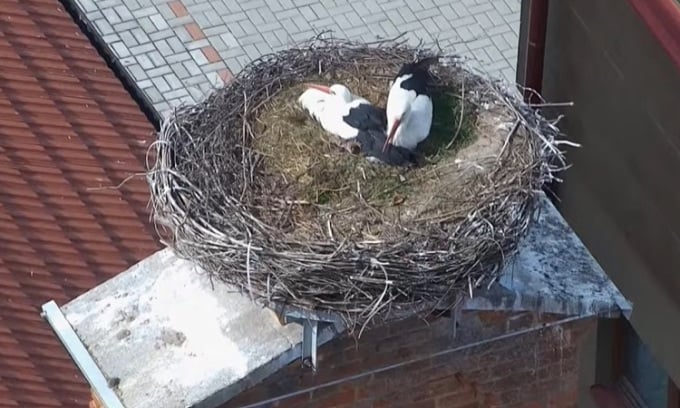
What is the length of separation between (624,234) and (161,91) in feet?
15.6

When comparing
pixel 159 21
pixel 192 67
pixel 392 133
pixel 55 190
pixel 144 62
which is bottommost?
pixel 55 190

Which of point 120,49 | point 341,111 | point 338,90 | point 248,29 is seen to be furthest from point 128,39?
point 341,111

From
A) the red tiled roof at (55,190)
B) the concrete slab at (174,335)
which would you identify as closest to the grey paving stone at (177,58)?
the red tiled roof at (55,190)

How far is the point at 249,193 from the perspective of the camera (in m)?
4.28

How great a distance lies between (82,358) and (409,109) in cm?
119

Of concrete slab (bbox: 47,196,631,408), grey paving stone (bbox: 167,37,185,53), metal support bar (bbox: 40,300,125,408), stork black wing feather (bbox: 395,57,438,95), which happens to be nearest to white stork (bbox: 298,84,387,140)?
stork black wing feather (bbox: 395,57,438,95)

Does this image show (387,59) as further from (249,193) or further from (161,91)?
(161,91)

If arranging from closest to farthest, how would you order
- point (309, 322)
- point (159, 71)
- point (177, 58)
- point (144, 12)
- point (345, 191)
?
point (309, 322) < point (345, 191) < point (159, 71) < point (177, 58) < point (144, 12)

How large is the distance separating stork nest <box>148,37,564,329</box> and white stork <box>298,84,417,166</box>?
50 millimetres

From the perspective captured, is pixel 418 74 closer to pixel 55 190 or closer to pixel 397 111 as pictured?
pixel 397 111

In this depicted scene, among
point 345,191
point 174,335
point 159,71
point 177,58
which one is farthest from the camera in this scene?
point 177,58

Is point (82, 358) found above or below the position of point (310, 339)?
below

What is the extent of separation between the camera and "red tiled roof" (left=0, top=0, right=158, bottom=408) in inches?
210

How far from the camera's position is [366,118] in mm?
4582
